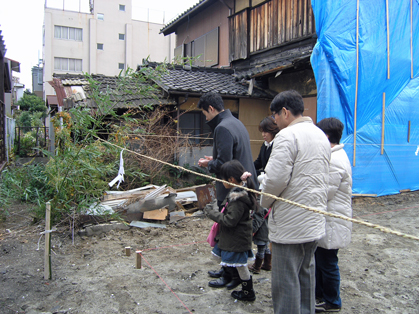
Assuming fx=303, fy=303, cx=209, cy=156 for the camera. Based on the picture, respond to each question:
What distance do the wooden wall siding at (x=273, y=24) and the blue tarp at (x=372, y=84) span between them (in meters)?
1.26

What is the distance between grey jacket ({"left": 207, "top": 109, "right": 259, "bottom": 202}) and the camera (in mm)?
3014

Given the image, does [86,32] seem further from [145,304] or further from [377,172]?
[145,304]

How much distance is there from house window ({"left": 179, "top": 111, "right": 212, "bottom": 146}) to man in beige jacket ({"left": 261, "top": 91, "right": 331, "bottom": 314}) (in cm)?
648

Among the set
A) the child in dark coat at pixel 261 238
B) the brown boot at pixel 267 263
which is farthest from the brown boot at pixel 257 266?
the brown boot at pixel 267 263

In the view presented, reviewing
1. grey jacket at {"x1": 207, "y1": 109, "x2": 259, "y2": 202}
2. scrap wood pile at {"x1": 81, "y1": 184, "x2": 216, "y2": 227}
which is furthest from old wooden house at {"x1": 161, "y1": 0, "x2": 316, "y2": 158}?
grey jacket at {"x1": 207, "y1": 109, "x2": 259, "y2": 202}

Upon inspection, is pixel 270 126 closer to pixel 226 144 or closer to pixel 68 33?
pixel 226 144

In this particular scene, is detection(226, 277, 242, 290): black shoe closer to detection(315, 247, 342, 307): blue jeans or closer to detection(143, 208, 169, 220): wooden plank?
detection(315, 247, 342, 307): blue jeans

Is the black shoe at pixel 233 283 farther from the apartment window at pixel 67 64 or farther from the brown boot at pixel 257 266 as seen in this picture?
the apartment window at pixel 67 64

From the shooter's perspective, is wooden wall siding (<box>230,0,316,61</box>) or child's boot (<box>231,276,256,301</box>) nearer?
child's boot (<box>231,276,256,301</box>)

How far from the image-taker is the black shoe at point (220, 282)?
314 cm

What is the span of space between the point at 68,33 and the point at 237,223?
29.3 m

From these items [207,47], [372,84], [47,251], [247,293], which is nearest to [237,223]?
[247,293]

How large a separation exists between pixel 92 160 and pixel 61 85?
5170 millimetres

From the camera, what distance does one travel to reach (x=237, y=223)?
2.76 metres
